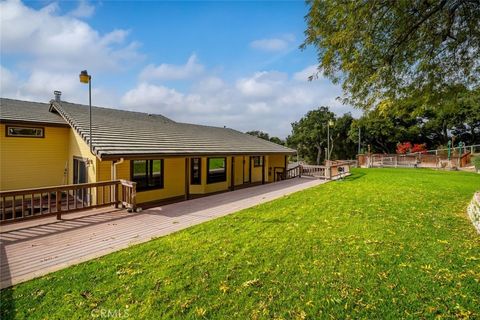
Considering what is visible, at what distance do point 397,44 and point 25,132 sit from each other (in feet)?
42.8

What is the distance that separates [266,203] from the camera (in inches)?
356

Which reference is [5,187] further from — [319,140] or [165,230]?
[319,140]

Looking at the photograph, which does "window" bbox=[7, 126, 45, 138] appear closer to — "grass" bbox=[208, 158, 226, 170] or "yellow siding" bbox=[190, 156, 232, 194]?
"yellow siding" bbox=[190, 156, 232, 194]

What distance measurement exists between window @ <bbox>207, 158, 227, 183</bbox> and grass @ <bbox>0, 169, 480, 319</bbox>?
627 centimetres

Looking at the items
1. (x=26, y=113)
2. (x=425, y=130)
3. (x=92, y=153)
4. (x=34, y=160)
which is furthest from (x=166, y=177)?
(x=425, y=130)

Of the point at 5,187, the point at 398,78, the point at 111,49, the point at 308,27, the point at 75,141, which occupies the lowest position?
the point at 5,187

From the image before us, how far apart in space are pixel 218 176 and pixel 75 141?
6.62m

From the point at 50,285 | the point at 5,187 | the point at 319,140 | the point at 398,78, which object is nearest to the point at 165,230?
the point at 50,285

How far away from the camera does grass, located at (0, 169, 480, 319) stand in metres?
3.05

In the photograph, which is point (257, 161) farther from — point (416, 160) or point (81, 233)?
point (416, 160)

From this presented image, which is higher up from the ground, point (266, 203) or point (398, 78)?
point (398, 78)

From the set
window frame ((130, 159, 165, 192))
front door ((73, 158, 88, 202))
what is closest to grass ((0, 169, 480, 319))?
window frame ((130, 159, 165, 192))

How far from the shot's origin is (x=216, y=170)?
42.2ft

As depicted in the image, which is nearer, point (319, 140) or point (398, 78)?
point (398, 78)
